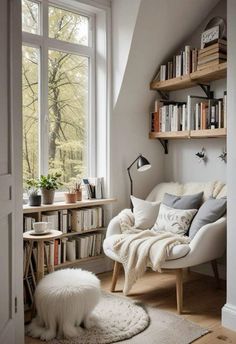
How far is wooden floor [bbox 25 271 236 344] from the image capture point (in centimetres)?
245

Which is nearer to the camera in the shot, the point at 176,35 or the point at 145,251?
the point at 145,251

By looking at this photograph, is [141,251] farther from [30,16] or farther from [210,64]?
[30,16]

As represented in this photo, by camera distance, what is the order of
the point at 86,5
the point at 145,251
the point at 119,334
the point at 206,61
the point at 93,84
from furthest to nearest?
the point at 93,84 → the point at 86,5 → the point at 206,61 → the point at 145,251 → the point at 119,334

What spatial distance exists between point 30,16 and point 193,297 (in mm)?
2849

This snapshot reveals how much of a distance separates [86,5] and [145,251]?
2371 mm

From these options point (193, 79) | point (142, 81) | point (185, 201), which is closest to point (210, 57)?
point (193, 79)

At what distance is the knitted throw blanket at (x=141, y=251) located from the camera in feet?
9.08

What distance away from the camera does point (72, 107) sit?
3.73 meters

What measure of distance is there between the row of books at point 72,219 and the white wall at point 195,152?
0.99 meters

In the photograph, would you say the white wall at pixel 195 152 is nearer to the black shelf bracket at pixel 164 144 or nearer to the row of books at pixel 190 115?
the black shelf bracket at pixel 164 144

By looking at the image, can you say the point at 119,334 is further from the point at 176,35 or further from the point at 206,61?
the point at 176,35

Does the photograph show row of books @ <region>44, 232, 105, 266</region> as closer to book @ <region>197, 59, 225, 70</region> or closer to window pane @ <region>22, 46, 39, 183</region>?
window pane @ <region>22, 46, 39, 183</region>

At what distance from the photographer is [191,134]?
3.51 m

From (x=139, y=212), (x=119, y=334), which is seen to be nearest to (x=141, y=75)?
(x=139, y=212)
